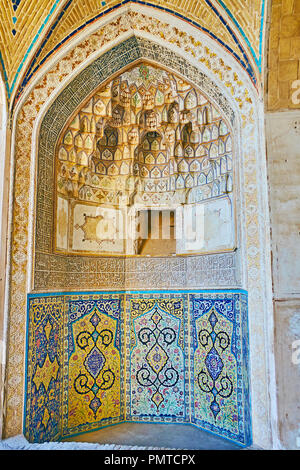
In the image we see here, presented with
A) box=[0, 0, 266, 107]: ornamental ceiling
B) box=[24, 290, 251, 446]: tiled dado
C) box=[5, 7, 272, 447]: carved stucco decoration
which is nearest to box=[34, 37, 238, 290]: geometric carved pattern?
box=[5, 7, 272, 447]: carved stucco decoration

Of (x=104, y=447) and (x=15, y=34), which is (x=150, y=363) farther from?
(x=15, y=34)

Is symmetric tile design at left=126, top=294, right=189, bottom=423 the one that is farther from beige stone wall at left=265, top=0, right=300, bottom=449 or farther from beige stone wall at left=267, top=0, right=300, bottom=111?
beige stone wall at left=267, top=0, right=300, bottom=111

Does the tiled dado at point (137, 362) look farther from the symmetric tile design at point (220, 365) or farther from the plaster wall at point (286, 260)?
the plaster wall at point (286, 260)

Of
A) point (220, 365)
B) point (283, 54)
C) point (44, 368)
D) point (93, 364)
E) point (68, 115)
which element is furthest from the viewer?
point (93, 364)

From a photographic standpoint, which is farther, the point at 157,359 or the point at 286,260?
the point at 157,359

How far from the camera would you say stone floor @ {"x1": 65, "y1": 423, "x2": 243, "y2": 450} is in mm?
4414

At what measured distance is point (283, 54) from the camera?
3.62 meters

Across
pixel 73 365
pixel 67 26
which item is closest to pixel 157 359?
pixel 73 365

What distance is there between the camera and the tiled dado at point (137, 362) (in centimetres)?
435

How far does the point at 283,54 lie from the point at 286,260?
187 centimetres

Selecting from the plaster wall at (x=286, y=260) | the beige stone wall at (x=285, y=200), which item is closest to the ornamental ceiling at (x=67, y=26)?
the beige stone wall at (x=285, y=200)

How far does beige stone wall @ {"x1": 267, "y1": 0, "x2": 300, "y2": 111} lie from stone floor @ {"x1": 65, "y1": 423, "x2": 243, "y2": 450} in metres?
3.57

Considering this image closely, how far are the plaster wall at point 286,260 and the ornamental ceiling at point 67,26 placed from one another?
85cm

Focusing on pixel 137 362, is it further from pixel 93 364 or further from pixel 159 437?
pixel 159 437
